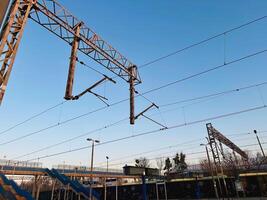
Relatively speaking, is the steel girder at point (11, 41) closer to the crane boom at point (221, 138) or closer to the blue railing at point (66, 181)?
the blue railing at point (66, 181)

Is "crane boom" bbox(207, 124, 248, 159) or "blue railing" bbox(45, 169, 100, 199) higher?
"crane boom" bbox(207, 124, 248, 159)

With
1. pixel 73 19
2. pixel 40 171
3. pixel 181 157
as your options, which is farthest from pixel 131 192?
pixel 181 157

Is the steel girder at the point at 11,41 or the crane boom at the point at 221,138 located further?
the crane boom at the point at 221,138

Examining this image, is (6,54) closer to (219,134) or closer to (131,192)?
(219,134)

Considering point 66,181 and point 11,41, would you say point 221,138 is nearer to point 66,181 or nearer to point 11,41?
point 66,181

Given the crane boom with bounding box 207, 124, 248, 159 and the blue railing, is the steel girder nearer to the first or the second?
the blue railing

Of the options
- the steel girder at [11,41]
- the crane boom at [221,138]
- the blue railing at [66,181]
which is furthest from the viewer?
the crane boom at [221,138]

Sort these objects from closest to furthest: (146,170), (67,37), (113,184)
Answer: (67,37), (146,170), (113,184)

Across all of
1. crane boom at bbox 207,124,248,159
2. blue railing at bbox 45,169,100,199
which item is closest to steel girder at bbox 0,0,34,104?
blue railing at bbox 45,169,100,199

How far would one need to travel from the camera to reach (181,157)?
7988cm

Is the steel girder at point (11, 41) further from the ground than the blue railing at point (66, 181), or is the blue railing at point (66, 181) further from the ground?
the steel girder at point (11, 41)

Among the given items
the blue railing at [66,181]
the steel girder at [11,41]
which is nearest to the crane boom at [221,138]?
the blue railing at [66,181]

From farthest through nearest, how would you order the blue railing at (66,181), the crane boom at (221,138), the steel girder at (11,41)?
Result: the crane boom at (221,138)
the blue railing at (66,181)
the steel girder at (11,41)

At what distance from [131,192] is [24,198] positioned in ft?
83.2
